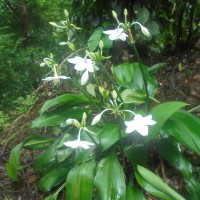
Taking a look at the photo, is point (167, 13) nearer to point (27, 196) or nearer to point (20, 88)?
point (20, 88)

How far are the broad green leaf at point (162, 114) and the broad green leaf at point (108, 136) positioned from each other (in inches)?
7.4

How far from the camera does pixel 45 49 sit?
445 centimetres

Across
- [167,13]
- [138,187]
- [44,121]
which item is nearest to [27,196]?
[44,121]

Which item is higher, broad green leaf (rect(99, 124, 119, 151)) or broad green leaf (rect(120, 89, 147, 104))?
broad green leaf (rect(120, 89, 147, 104))

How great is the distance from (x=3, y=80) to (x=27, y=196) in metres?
1.62

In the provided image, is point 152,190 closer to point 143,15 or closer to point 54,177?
point 54,177

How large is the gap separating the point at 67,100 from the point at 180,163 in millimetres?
785

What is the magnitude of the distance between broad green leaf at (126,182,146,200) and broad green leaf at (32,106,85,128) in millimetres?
573

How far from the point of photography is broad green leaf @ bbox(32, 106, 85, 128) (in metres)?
2.19

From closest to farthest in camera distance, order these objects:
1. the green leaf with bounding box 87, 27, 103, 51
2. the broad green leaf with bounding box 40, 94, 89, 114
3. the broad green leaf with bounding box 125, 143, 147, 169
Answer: the broad green leaf with bounding box 125, 143, 147, 169
the broad green leaf with bounding box 40, 94, 89, 114
the green leaf with bounding box 87, 27, 103, 51

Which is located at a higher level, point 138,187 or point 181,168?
point 181,168

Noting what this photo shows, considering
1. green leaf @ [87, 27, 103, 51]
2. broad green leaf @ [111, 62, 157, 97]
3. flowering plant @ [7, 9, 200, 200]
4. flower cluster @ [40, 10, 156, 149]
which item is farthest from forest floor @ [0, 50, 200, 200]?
flower cluster @ [40, 10, 156, 149]

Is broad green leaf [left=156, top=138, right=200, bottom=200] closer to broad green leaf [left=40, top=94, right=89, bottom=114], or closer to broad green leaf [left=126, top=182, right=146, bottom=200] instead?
broad green leaf [left=126, top=182, right=146, bottom=200]

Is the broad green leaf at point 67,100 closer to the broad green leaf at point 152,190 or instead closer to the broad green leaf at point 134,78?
the broad green leaf at point 134,78
